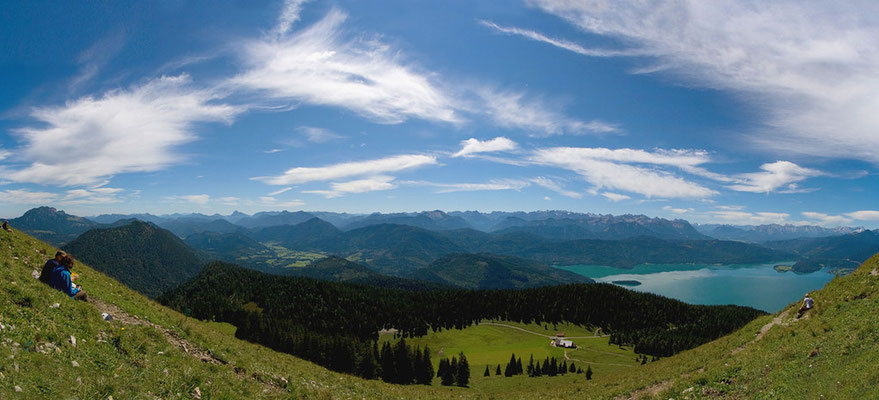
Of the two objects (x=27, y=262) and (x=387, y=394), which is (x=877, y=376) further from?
(x=27, y=262)

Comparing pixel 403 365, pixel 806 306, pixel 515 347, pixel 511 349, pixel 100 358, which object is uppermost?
pixel 806 306

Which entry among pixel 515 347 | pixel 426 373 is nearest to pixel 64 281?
pixel 426 373

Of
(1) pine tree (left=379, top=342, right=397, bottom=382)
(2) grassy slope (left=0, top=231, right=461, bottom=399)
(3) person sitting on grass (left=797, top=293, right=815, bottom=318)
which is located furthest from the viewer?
(1) pine tree (left=379, top=342, right=397, bottom=382)

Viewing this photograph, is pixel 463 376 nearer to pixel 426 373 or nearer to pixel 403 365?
pixel 426 373

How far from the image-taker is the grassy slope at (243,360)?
1156 cm

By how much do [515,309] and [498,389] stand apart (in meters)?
101

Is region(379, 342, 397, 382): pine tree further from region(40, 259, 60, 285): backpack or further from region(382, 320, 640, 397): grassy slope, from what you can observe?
region(40, 259, 60, 285): backpack

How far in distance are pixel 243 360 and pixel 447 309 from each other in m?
144

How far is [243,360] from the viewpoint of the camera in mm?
21047

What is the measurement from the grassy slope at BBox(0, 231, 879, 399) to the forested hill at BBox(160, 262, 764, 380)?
10822 cm

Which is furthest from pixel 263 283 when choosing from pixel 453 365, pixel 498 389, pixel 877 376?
pixel 877 376

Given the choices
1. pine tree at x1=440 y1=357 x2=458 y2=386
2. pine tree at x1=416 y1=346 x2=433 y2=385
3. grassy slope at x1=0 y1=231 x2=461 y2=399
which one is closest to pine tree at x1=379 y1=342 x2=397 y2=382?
pine tree at x1=416 y1=346 x2=433 y2=385

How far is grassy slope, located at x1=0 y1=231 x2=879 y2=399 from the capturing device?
37.9 feet

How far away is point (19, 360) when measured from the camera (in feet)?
34.3
